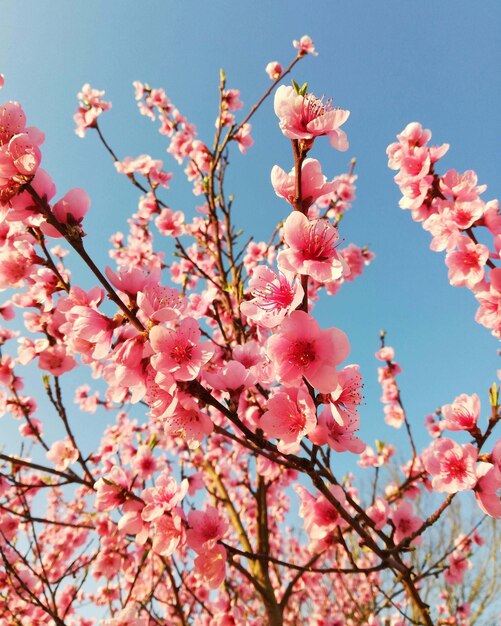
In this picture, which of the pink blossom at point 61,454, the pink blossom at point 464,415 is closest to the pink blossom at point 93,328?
the pink blossom at point 464,415

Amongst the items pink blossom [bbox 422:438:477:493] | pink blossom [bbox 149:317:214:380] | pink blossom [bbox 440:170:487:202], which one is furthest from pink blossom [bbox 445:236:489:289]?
pink blossom [bbox 149:317:214:380]

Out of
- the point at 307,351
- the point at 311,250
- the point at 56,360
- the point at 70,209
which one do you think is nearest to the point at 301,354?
the point at 307,351

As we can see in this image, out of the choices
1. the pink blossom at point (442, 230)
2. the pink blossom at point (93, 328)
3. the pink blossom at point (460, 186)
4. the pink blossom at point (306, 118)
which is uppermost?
the pink blossom at point (460, 186)

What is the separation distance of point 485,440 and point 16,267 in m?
2.33

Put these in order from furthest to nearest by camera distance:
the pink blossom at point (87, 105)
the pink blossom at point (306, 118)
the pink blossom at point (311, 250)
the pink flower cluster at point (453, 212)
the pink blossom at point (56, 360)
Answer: the pink blossom at point (87, 105) → the pink blossom at point (56, 360) → the pink flower cluster at point (453, 212) → the pink blossom at point (306, 118) → the pink blossom at point (311, 250)

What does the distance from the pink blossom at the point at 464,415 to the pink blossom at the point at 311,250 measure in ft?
3.62

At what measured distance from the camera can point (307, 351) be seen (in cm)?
121

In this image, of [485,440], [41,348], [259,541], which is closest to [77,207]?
[41,348]

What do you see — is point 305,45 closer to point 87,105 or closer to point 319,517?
point 87,105

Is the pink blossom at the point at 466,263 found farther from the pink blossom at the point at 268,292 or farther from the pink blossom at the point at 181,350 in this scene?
the pink blossom at the point at 181,350

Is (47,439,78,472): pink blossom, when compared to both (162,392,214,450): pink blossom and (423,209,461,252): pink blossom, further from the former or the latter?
(423,209,461,252): pink blossom

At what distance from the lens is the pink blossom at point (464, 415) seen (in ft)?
6.05

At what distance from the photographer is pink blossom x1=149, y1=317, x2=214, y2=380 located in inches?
49.5

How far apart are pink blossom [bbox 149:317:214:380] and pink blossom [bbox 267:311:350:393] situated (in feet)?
0.92
